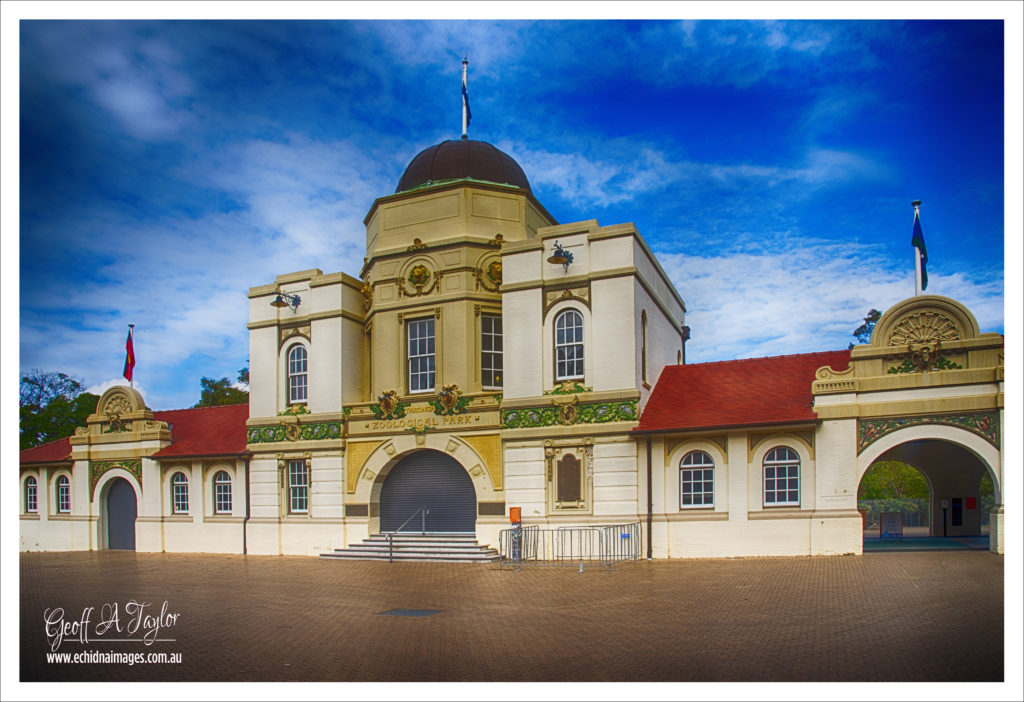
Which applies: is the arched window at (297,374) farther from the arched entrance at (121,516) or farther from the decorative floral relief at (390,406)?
the arched entrance at (121,516)

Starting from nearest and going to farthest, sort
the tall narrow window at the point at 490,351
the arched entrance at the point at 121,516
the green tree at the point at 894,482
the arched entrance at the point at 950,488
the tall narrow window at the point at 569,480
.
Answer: the tall narrow window at the point at 569,480 < the tall narrow window at the point at 490,351 < the arched entrance at the point at 950,488 < the arched entrance at the point at 121,516 < the green tree at the point at 894,482

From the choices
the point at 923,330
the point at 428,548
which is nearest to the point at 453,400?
the point at 428,548

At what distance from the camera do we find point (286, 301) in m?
24.4

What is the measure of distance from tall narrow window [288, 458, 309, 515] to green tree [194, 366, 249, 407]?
19.7 meters

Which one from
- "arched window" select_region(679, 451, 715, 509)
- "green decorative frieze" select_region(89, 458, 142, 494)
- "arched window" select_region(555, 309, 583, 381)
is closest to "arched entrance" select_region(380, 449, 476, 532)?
A: "arched window" select_region(555, 309, 583, 381)

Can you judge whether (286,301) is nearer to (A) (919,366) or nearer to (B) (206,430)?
(B) (206,430)

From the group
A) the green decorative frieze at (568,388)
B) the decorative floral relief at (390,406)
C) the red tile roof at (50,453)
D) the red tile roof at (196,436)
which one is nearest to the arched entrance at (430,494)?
the decorative floral relief at (390,406)

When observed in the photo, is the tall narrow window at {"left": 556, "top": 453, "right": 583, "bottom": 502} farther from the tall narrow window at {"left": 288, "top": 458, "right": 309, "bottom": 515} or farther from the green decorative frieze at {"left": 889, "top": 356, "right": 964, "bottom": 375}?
the tall narrow window at {"left": 288, "top": 458, "right": 309, "bottom": 515}

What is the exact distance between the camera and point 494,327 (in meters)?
22.7

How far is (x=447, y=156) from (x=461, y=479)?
9.61 metres

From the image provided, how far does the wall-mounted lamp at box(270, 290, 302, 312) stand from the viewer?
2405cm

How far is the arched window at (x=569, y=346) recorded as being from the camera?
68.1ft

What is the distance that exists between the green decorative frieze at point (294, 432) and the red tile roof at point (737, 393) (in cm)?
901

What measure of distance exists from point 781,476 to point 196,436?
1809cm
